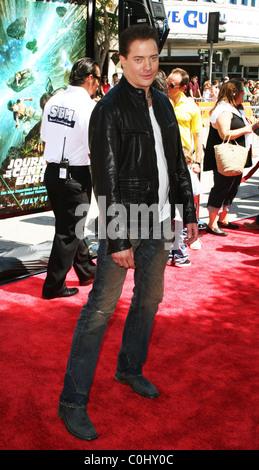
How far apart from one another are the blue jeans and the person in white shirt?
1649mm

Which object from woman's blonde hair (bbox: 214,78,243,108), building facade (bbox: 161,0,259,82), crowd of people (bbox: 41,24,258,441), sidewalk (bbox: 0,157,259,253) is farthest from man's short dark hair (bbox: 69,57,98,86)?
building facade (bbox: 161,0,259,82)

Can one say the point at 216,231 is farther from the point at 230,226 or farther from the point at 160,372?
the point at 160,372

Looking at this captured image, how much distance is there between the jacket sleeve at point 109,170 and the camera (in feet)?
8.25

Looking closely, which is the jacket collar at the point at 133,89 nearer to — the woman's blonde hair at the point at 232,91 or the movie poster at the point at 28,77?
the movie poster at the point at 28,77

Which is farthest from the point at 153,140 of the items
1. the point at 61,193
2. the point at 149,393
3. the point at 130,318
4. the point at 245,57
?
the point at 245,57

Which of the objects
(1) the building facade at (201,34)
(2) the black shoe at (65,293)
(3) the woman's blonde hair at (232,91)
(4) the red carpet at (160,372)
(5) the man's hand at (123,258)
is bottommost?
(4) the red carpet at (160,372)

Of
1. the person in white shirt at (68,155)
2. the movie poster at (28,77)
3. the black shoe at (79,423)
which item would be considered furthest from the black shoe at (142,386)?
the movie poster at (28,77)

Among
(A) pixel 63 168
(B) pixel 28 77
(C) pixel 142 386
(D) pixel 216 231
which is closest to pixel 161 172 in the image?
(C) pixel 142 386

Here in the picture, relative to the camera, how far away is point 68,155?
14.2 ft

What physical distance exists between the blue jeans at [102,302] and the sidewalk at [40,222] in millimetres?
3103

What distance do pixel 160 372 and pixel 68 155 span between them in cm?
188

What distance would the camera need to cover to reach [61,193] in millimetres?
4371

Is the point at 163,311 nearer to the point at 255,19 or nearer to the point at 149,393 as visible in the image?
the point at 149,393

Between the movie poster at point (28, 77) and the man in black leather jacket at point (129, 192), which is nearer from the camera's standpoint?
the man in black leather jacket at point (129, 192)
